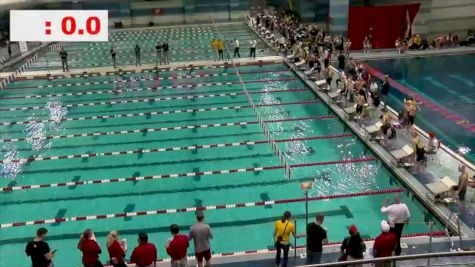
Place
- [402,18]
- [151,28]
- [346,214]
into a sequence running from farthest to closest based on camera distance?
[151,28]
[402,18]
[346,214]

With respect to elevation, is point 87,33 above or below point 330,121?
above

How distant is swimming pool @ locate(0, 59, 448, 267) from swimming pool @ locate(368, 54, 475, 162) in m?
2.52

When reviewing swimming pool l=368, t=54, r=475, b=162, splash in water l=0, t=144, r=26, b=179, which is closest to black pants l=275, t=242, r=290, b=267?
swimming pool l=368, t=54, r=475, b=162

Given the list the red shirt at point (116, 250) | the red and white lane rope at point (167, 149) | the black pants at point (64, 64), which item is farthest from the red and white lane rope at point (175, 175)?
the black pants at point (64, 64)

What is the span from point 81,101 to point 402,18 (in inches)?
580

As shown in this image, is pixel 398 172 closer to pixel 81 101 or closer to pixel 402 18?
pixel 81 101

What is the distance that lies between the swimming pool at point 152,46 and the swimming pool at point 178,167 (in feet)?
18.0

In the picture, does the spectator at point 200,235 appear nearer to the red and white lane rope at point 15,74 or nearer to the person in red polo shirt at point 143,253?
the person in red polo shirt at point 143,253

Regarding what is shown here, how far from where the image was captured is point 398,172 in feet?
32.4

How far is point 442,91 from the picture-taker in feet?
52.1

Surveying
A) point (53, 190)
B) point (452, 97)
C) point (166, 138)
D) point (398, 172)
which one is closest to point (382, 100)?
point (452, 97)

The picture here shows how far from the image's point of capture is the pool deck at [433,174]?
26.3 feet

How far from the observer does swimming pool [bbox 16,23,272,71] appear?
22.6 meters

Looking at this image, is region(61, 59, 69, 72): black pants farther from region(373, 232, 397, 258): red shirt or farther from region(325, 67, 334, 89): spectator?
region(373, 232, 397, 258): red shirt
